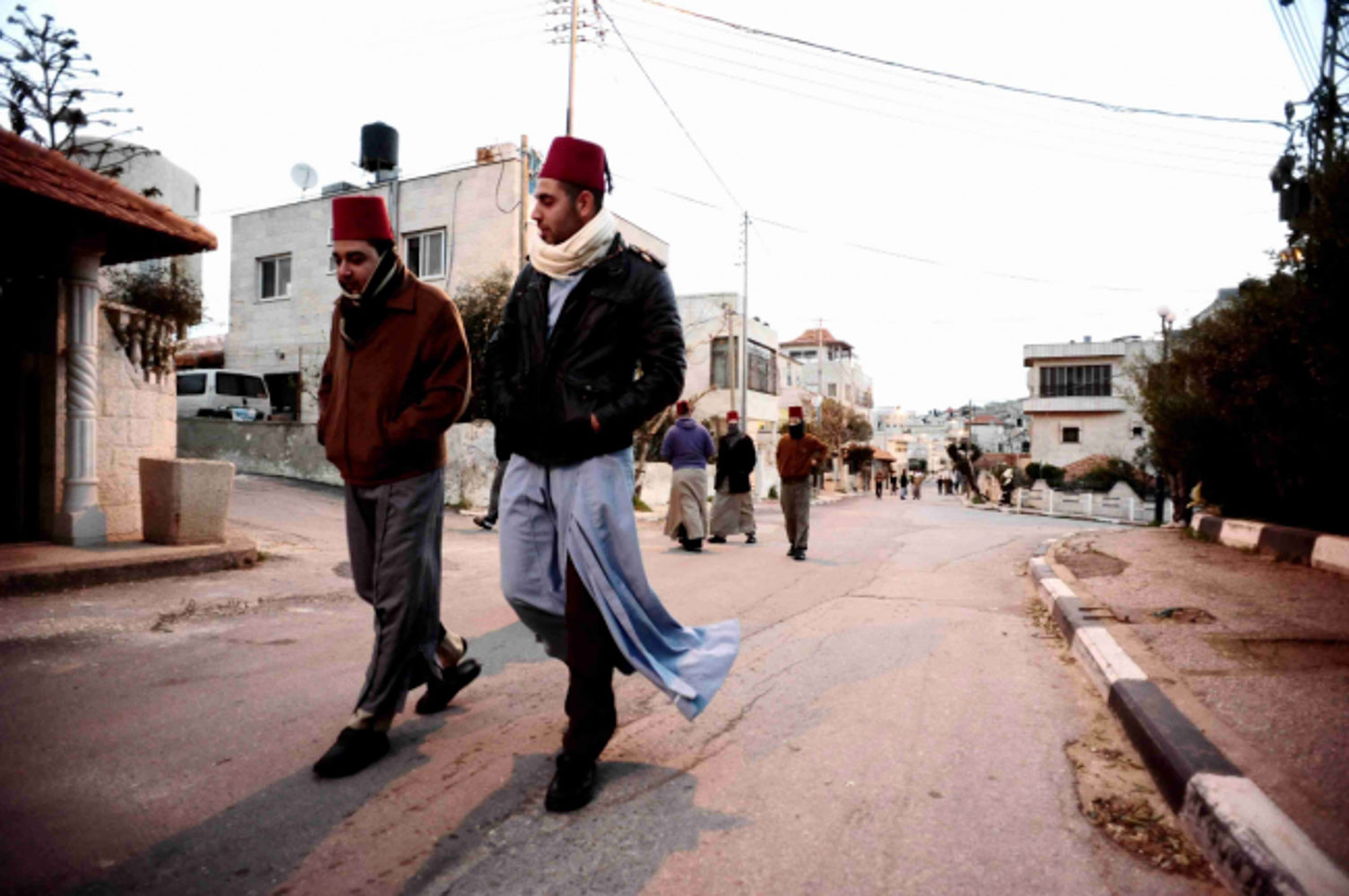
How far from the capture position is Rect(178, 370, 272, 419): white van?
20141 millimetres

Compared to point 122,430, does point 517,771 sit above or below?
below

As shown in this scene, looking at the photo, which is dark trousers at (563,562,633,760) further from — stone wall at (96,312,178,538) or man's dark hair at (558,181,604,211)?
stone wall at (96,312,178,538)

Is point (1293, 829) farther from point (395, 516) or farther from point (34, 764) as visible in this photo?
point (34, 764)

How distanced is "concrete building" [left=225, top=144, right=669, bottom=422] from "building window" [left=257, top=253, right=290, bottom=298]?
0.09 ft

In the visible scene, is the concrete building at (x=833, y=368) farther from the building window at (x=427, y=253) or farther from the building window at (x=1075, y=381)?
the building window at (x=427, y=253)

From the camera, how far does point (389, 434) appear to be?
2857 mm

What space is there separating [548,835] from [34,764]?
183 cm

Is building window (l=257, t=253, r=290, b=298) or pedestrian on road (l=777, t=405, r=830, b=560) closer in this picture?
pedestrian on road (l=777, t=405, r=830, b=560)

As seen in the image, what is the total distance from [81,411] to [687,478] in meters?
6.19

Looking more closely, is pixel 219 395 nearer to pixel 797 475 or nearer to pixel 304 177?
pixel 304 177

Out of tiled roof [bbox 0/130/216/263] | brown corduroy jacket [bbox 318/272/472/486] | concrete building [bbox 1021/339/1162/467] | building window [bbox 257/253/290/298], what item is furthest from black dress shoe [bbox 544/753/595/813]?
concrete building [bbox 1021/339/1162/467]

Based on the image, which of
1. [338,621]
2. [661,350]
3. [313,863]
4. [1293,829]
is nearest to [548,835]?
[313,863]

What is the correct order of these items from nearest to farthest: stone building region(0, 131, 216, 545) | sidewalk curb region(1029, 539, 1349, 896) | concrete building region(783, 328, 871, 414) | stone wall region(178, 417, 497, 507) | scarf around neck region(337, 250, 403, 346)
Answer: sidewalk curb region(1029, 539, 1349, 896) < scarf around neck region(337, 250, 403, 346) < stone building region(0, 131, 216, 545) < stone wall region(178, 417, 497, 507) < concrete building region(783, 328, 871, 414)

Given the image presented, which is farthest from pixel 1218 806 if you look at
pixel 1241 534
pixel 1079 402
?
pixel 1079 402
